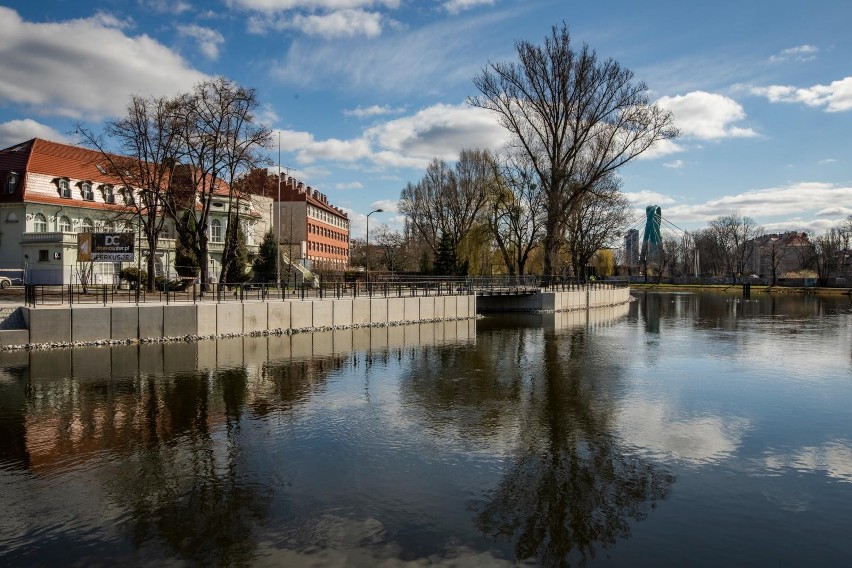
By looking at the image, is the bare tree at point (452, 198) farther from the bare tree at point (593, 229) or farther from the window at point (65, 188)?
the window at point (65, 188)

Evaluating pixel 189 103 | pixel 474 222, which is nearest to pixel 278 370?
pixel 189 103

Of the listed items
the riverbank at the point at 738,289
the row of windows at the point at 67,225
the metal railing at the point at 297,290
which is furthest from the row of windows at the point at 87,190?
the riverbank at the point at 738,289

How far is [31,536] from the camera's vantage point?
8266 millimetres

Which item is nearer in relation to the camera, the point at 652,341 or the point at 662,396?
the point at 662,396

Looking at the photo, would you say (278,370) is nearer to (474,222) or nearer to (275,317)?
(275,317)

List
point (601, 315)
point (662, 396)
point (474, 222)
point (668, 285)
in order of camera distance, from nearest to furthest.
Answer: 1. point (662, 396)
2. point (601, 315)
3. point (474, 222)
4. point (668, 285)

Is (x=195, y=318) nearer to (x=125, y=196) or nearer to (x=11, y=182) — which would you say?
(x=125, y=196)

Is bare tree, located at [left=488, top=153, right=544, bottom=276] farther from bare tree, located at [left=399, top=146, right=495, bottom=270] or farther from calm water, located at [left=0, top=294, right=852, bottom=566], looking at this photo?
calm water, located at [left=0, top=294, right=852, bottom=566]

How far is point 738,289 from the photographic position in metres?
105

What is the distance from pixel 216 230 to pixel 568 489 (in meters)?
58.8

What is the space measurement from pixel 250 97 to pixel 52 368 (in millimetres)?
21361

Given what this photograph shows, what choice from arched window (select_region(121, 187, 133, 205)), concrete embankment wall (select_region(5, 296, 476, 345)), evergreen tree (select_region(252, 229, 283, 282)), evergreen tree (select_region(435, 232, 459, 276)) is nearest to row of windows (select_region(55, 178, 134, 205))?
arched window (select_region(121, 187, 133, 205))

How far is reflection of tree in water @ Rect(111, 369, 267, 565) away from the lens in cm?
822

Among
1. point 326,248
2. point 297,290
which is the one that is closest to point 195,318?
point 297,290
